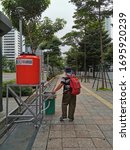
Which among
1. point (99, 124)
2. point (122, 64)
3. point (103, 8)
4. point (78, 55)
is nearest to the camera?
point (122, 64)

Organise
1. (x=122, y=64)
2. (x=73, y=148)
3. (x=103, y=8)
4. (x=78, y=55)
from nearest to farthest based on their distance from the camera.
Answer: (x=122, y=64) < (x=73, y=148) < (x=103, y=8) < (x=78, y=55)

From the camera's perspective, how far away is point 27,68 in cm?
984

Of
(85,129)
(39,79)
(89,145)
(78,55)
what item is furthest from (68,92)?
(78,55)

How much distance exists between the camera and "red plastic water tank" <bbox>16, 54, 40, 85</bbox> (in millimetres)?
9828

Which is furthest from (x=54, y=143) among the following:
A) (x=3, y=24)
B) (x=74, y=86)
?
(x=3, y=24)

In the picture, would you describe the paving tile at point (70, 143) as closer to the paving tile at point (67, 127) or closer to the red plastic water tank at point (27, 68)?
the paving tile at point (67, 127)

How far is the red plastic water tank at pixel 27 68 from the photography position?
9828 mm

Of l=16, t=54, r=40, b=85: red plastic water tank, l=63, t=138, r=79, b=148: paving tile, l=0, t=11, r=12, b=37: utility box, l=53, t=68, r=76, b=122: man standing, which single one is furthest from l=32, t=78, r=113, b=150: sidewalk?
l=0, t=11, r=12, b=37: utility box

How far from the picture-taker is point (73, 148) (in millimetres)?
6945

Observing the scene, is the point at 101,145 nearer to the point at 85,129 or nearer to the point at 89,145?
the point at 89,145

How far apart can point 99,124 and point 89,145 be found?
2.66m

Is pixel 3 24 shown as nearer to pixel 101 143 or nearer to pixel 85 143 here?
pixel 85 143

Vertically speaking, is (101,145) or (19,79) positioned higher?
(19,79)

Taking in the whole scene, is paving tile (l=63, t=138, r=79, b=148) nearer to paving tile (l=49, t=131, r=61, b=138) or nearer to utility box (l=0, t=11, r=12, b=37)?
paving tile (l=49, t=131, r=61, b=138)
